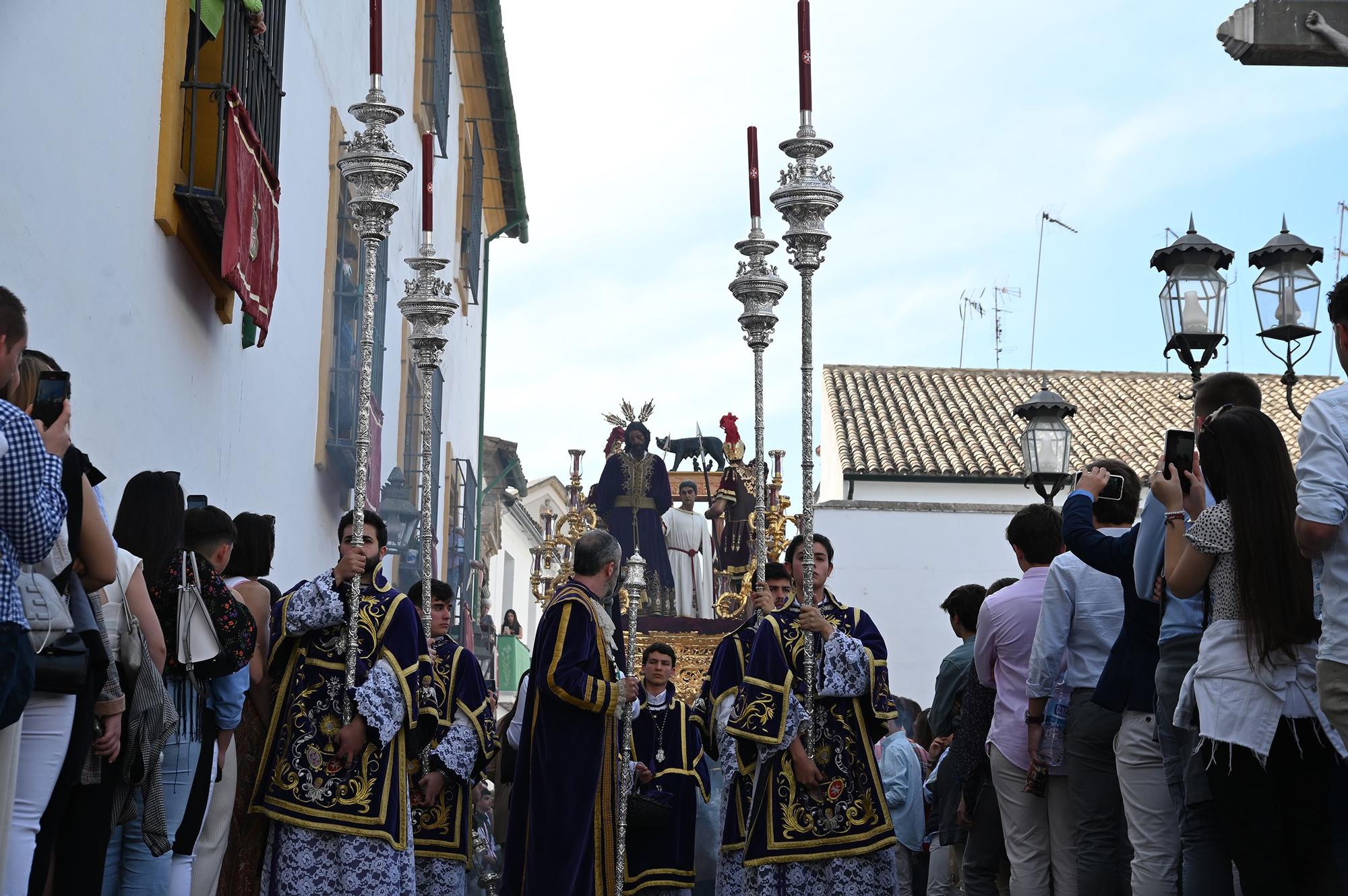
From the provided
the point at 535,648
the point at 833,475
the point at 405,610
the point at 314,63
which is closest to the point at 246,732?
the point at 405,610

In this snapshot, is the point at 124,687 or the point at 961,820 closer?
the point at 124,687

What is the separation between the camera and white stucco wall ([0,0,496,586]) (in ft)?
18.7

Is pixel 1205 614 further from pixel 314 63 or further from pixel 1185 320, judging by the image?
pixel 314 63

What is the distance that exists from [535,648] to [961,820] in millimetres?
1939

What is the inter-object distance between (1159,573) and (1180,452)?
0.45m

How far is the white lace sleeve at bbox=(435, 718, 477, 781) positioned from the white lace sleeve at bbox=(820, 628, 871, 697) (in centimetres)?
199

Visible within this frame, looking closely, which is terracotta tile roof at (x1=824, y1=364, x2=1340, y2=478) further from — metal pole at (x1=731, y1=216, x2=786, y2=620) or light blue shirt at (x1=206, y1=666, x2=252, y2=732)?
A: light blue shirt at (x1=206, y1=666, x2=252, y2=732)

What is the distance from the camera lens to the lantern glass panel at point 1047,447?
13.2 meters

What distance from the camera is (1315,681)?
4301 mm

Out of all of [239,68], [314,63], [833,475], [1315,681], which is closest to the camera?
[1315,681]

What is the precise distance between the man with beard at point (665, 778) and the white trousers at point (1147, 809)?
299 cm

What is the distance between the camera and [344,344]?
12250mm

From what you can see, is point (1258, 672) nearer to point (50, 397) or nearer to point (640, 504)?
point (50, 397)

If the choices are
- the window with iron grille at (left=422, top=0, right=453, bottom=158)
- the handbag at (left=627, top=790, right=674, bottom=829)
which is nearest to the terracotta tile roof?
the window with iron grille at (left=422, top=0, right=453, bottom=158)
